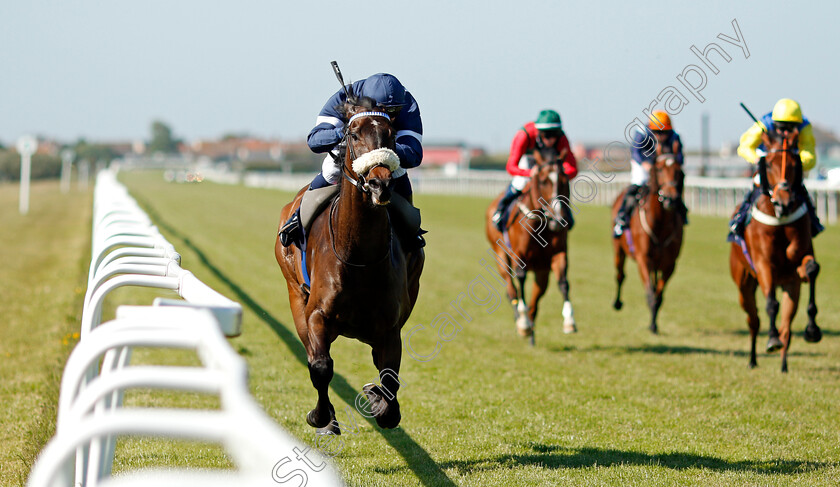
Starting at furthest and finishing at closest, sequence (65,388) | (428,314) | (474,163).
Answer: (474,163), (428,314), (65,388)

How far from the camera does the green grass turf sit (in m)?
4.54

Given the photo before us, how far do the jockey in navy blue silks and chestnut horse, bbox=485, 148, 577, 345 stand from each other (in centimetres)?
327

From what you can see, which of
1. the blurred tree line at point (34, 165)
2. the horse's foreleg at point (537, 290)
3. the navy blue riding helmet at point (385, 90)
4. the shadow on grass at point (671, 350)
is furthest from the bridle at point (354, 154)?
the blurred tree line at point (34, 165)

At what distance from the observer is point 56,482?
1.71 m

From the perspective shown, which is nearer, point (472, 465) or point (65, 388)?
point (65, 388)

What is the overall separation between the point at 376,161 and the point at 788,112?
14.4ft

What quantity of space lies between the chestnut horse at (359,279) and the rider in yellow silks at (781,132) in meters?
3.87

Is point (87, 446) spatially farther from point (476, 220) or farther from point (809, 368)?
point (476, 220)

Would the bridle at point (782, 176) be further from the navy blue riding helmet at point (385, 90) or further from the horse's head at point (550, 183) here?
the navy blue riding helmet at point (385, 90)

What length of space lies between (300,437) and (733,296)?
8.30 meters

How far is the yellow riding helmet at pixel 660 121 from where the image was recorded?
9119mm

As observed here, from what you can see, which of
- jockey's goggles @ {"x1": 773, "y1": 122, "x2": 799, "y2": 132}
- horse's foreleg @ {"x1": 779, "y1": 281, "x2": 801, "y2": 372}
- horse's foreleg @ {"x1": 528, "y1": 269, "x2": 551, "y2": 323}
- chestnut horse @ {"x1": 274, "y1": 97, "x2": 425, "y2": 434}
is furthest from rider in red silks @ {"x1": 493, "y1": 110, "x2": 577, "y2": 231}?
chestnut horse @ {"x1": 274, "y1": 97, "x2": 425, "y2": 434}

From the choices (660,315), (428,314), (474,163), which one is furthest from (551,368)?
(474,163)

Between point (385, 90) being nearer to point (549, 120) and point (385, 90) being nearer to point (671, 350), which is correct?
point (549, 120)
